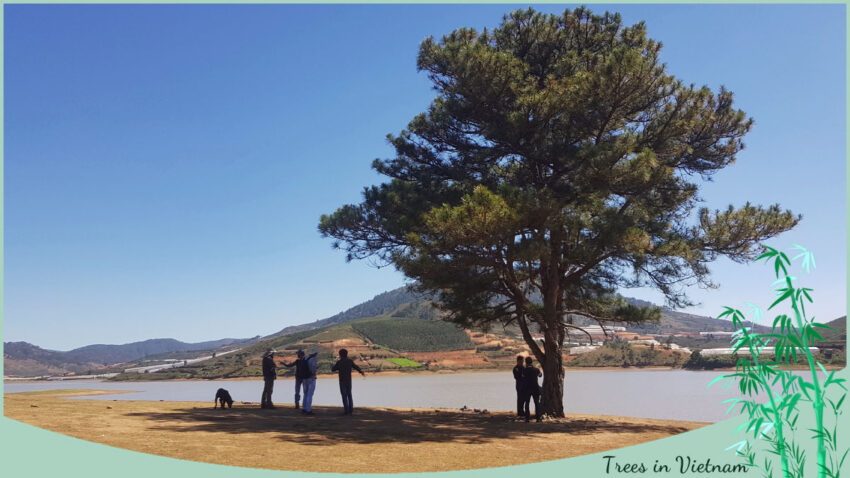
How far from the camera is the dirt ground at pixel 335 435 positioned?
363 inches

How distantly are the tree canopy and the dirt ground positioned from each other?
366cm

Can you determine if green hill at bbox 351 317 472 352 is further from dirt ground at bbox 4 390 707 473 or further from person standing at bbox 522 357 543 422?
dirt ground at bbox 4 390 707 473

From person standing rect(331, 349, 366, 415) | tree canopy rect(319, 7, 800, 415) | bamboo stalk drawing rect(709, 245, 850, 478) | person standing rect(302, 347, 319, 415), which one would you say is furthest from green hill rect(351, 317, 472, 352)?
bamboo stalk drawing rect(709, 245, 850, 478)

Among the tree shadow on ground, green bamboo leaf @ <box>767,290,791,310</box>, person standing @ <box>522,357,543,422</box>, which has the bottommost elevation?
the tree shadow on ground

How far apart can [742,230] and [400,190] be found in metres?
10.1

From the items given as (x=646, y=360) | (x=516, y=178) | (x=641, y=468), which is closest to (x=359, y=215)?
(x=516, y=178)

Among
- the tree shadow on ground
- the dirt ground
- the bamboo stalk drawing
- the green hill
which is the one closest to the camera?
the bamboo stalk drawing

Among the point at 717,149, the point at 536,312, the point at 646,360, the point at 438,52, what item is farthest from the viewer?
the point at 646,360

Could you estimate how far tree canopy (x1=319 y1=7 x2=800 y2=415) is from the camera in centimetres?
1548

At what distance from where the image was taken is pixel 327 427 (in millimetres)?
12883

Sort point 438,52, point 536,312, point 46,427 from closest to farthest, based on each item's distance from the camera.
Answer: point 46,427
point 536,312
point 438,52

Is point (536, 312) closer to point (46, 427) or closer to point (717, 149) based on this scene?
point (717, 149)

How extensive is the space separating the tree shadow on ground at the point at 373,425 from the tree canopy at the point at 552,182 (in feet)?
8.39

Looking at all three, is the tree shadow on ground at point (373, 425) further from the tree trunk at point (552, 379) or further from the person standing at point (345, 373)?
the tree trunk at point (552, 379)
